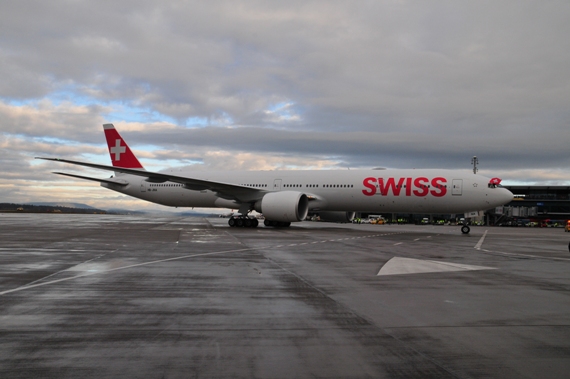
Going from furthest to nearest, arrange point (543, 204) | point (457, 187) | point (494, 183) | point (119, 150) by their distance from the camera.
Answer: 1. point (543, 204)
2. point (119, 150)
3. point (457, 187)
4. point (494, 183)

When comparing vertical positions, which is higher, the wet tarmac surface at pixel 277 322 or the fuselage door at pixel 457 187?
the fuselage door at pixel 457 187

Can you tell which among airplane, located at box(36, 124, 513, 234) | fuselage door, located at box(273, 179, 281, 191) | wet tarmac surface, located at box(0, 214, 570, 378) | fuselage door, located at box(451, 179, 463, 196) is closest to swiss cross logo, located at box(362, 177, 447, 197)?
airplane, located at box(36, 124, 513, 234)

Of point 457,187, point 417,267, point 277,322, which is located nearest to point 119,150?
point 457,187

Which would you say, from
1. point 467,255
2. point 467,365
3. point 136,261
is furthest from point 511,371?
point 467,255

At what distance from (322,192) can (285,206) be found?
11.5 feet

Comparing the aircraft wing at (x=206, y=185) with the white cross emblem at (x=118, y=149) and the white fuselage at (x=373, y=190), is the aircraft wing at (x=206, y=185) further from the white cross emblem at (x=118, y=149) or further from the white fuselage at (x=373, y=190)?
the white cross emblem at (x=118, y=149)

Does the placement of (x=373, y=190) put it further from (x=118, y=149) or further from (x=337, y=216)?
(x=118, y=149)

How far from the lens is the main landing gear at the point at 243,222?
89.7ft

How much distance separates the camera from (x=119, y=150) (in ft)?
111

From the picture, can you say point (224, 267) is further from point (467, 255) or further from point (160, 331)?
point (467, 255)

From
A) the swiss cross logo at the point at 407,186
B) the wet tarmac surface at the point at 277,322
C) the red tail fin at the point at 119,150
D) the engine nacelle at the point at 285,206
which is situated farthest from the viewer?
the red tail fin at the point at 119,150

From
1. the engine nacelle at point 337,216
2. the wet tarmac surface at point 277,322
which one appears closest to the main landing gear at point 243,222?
the engine nacelle at point 337,216

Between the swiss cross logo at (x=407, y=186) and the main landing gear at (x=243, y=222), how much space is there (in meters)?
7.04

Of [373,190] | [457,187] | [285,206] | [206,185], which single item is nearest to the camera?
[457,187]
